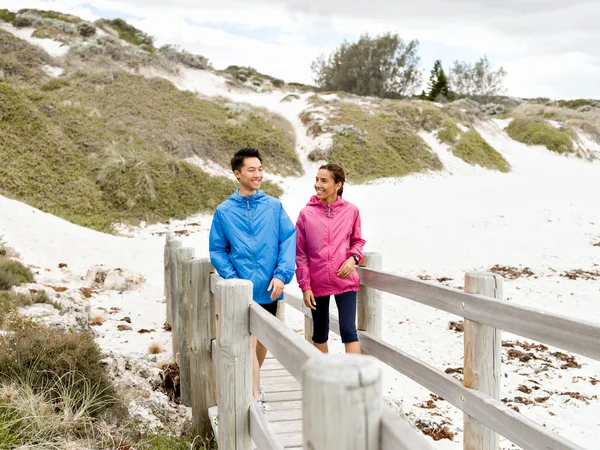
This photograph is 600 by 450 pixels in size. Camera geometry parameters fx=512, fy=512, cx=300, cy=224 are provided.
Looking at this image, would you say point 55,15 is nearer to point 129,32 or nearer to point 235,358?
point 129,32

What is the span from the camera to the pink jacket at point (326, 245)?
4.12m

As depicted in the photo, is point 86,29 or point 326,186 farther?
point 86,29

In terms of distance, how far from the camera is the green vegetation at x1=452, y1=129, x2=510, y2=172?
30188 millimetres

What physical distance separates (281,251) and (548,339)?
220 centimetres

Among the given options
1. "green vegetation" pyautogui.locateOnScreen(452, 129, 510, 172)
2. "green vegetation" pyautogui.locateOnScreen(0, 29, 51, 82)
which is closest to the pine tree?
"green vegetation" pyautogui.locateOnScreen(452, 129, 510, 172)

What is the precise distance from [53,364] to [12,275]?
3.86m

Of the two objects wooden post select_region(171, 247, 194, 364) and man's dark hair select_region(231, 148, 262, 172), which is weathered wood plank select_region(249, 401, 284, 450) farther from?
wooden post select_region(171, 247, 194, 364)

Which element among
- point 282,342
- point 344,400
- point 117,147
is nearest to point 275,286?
point 282,342

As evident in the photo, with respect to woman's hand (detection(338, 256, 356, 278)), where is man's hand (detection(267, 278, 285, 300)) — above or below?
below

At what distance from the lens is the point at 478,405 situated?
2.90 metres

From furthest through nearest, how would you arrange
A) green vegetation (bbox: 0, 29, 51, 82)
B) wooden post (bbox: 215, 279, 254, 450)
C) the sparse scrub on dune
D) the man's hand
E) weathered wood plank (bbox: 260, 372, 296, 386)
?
the sparse scrub on dune → green vegetation (bbox: 0, 29, 51, 82) → weathered wood plank (bbox: 260, 372, 296, 386) → the man's hand → wooden post (bbox: 215, 279, 254, 450)

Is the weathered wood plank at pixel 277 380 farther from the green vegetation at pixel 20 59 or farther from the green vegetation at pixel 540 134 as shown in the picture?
the green vegetation at pixel 540 134

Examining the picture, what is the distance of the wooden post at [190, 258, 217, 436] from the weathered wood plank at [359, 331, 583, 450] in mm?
1445

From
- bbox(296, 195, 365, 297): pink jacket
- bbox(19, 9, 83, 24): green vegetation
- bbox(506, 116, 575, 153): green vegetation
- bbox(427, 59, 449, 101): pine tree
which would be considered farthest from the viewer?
bbox(427, 59, 449, 101): pine tree
